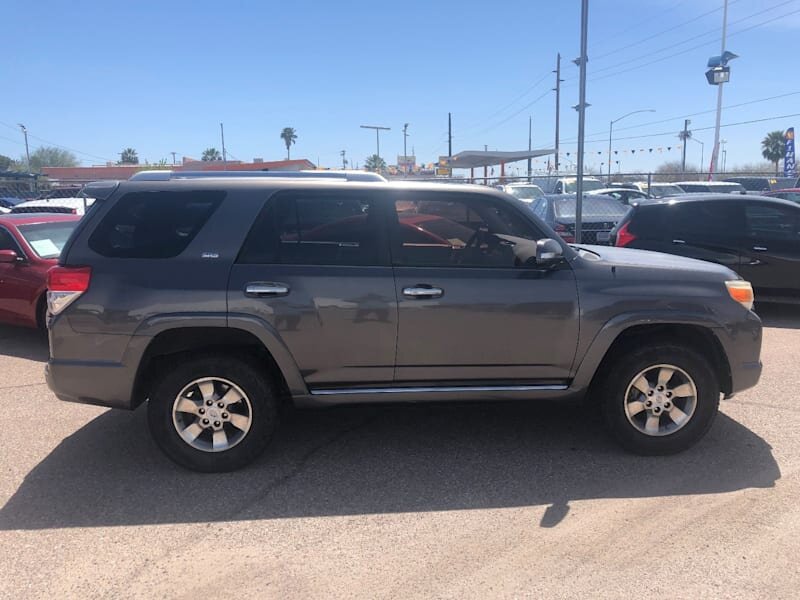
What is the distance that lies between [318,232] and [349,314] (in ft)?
1.88

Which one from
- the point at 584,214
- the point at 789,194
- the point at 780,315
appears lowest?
the point at 780,315

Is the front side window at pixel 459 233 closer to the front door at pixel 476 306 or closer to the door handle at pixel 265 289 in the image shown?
the front door at pixel 476 306

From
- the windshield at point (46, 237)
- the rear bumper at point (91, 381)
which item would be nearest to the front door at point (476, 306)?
the rear bumper at point (91, 381)

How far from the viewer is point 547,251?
3.94m

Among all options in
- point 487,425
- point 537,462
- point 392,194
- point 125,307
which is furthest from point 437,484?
point 125,307

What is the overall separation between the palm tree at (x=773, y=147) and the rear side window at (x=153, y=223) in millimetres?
85714

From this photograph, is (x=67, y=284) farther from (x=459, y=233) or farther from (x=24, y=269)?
(x=24, y=269)

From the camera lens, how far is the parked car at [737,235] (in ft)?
27.3

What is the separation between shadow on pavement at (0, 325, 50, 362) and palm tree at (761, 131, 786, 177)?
84.4m

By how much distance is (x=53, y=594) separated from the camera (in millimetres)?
2865

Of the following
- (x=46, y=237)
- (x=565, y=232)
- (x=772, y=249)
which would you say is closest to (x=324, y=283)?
(x=46, y=237)

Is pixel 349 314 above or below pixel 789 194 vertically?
below

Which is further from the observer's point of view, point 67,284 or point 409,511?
point 67,284

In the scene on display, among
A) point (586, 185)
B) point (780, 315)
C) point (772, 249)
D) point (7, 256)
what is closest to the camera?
point (7, 256)
